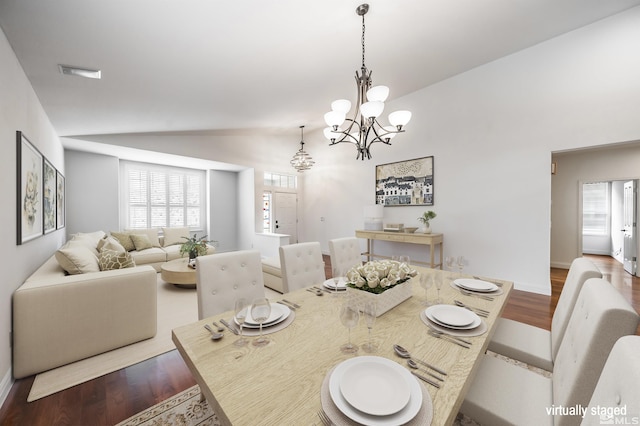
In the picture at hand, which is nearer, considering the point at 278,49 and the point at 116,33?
the point at 116,33

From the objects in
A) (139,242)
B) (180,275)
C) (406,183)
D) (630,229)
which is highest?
(406,183)

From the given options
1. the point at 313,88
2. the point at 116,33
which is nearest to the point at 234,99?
the point at 313,88

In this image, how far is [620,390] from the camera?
52 cm

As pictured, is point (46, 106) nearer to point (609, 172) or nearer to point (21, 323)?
point (21, 323)

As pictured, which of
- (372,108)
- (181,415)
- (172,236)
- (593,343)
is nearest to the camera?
(593,343)

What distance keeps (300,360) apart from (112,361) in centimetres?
201

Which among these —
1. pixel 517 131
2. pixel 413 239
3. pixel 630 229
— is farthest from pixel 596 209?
pixel 413 239

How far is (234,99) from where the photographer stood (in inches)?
138

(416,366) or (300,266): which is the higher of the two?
(300,266)

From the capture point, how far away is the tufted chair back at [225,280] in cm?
151

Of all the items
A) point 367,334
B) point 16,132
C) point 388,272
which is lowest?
point 367,334

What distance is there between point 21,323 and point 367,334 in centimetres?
246

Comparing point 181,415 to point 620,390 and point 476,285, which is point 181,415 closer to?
point 620,390

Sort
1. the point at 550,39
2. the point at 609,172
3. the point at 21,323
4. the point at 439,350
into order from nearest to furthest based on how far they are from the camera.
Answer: the point at 439,350 < the point at 21,323 < the point at 550,39 < the point at 609,172
